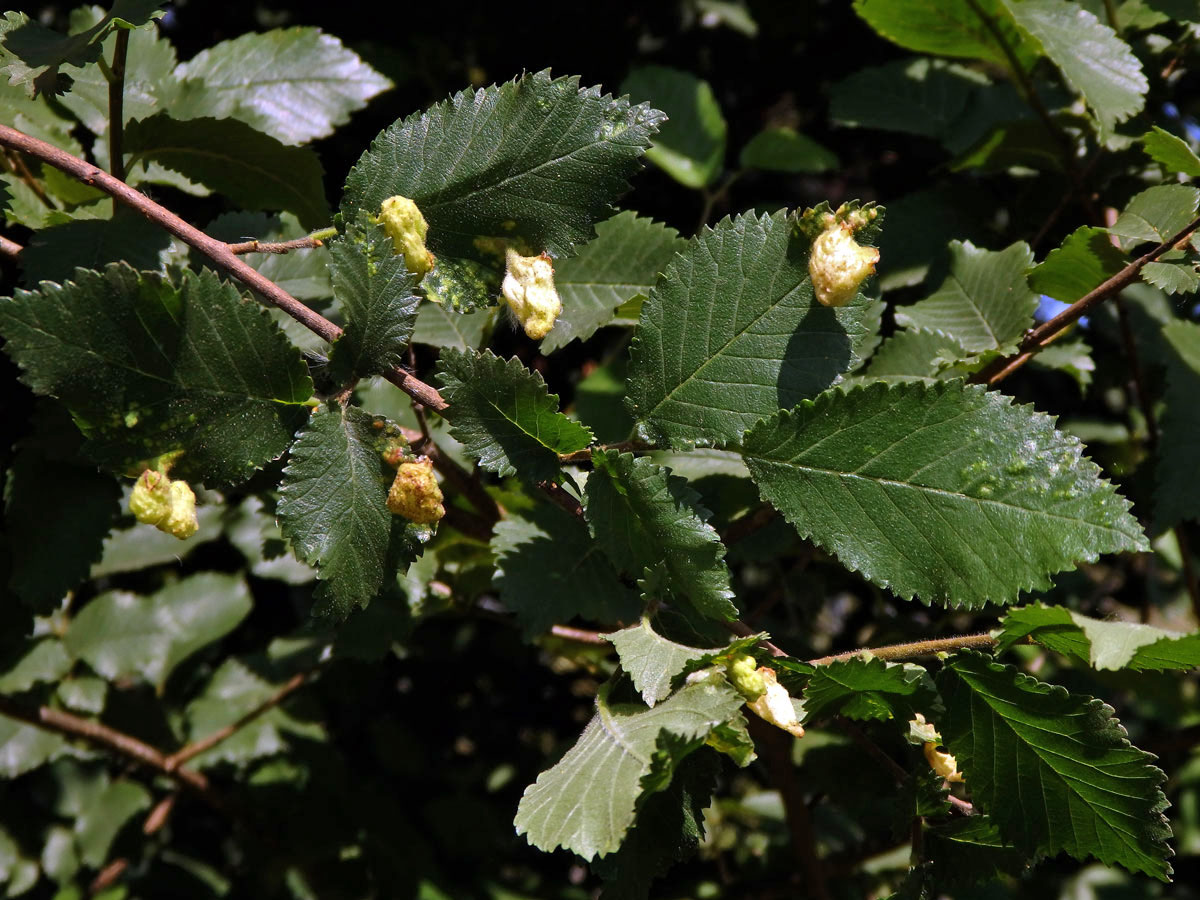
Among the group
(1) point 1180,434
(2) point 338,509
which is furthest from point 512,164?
(1) point 1180,434

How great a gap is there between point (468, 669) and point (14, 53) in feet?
3.95

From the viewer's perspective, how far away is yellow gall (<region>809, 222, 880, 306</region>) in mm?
823

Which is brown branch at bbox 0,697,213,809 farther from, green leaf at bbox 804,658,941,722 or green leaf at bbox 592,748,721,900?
green leaf at bbox 804,658,941,722

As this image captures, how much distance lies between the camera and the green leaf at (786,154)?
5.11 feet

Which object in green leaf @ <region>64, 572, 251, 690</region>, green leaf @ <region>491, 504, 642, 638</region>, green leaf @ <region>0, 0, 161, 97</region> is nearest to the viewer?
green leaf @ <region>0, 0, 161, 97</region>

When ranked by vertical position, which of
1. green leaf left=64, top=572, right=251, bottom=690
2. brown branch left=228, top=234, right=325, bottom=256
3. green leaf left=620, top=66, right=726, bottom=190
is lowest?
green leaf left=64, top=572, right=251, bottom=690

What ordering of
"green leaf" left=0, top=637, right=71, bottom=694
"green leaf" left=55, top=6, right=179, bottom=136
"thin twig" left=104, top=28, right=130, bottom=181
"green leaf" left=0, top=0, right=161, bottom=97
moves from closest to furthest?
"green leaf" left=0, top=0, right=161, bottom=97
"thin twig" left=104, top=28, right=130, bottom=181
"green leaf" left=55, top=6, right=179, bottom=136
"green leaf" left=0, top=637, right=71, bottom=694

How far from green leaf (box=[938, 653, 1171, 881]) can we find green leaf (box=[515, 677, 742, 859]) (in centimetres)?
22

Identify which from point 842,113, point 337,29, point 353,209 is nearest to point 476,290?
point 353,209

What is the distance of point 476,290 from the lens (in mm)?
914

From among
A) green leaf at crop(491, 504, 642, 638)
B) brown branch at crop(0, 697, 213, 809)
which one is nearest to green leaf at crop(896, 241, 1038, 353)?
green leaf at crop(491, 504, 642, 638)

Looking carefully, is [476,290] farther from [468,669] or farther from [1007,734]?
[468,669]

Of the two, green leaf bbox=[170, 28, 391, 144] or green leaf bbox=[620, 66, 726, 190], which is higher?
green leaf bbox=[170, 28, 391, 144]

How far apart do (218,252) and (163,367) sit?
12 centimetres
